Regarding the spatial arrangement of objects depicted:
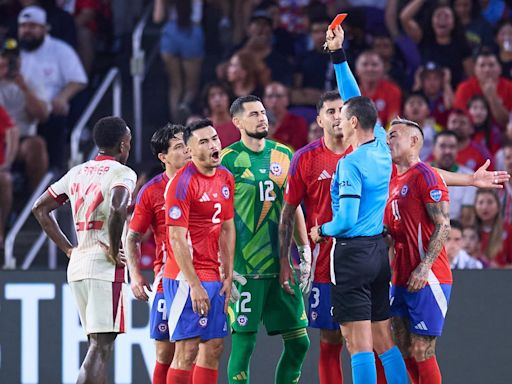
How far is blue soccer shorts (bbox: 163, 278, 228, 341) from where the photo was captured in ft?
28.4

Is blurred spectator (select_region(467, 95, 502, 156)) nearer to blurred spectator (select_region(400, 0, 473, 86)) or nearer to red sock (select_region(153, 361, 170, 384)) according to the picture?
blurred spectator (select_region(400, 0, 473, 86))

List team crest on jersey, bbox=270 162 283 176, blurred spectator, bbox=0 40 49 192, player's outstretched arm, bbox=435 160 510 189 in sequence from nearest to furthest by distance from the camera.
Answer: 1. player's outstretched arm, bbox=435 160 510 189
2. team crest on jersey, bbox=270 162 283 176
3. blurred spectator, bbox=0 40 49 192

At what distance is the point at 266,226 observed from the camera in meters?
9.38

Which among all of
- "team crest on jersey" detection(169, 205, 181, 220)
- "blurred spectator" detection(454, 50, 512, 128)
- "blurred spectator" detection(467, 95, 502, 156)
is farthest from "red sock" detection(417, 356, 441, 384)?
"blurred spectator" detection(454, 50, 512, 128)

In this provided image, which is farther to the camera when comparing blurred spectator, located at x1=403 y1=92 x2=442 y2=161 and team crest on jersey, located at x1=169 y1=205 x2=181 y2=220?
blurred spectator, located at x1=403 y1=92 x2=442 y2=161

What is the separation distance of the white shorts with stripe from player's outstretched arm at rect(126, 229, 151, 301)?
0.50 meters

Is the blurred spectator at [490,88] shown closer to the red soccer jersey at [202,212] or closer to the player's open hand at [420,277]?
the player's open hand at [420,277]

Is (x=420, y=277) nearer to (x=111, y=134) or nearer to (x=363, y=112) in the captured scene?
(x=363, y=112)

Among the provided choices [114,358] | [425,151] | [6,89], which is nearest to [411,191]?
[114,358]

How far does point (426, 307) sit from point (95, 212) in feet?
8.17

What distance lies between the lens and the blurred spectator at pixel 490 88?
1416 cm

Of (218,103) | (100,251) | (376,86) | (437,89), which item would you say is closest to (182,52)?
(218,103)

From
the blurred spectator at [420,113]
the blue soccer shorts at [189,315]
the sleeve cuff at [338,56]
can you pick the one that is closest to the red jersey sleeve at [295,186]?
the sleeve cuff at [338,56]

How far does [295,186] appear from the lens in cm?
922
